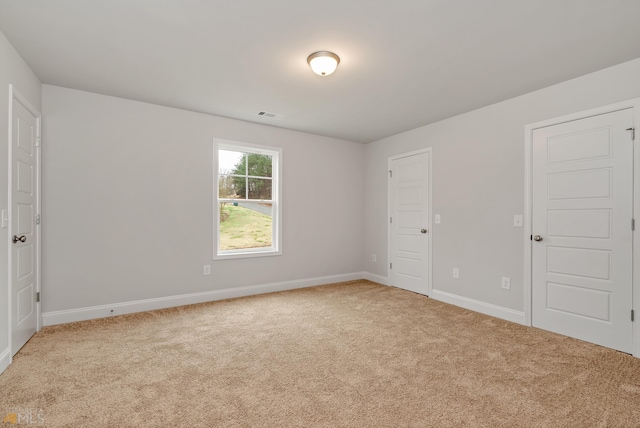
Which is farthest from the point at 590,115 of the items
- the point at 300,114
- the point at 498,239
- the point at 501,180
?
the point at 300,114

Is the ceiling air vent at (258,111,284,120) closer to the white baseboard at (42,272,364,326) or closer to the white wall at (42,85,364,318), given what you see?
the white wall at (42,85,364,318)

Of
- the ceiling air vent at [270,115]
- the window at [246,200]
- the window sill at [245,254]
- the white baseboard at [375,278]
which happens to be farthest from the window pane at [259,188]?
the white baseboard at [375,278]

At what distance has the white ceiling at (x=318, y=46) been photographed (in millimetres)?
2037

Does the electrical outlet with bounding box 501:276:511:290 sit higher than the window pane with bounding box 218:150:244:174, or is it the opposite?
the window pane with bounding box 218:150:244:174

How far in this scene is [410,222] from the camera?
476 cm

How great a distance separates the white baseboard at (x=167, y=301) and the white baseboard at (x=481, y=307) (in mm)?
1782

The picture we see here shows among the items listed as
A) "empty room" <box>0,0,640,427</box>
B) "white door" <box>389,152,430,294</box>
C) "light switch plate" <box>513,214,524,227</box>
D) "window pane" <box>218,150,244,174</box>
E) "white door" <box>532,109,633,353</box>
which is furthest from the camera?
"white door" <box>389,152,430,294</box>

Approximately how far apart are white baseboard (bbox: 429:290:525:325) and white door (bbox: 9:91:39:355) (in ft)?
14.7

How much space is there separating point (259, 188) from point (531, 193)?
11.4ft

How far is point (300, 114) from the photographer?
4.14 m

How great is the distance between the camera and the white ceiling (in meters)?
2.04

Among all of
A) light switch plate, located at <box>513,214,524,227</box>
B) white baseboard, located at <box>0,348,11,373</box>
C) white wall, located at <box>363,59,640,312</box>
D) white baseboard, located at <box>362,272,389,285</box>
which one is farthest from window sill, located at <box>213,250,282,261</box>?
light switch plate, located at <box>513,214,524,227</box>

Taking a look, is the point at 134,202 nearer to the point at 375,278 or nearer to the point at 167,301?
the point at 167,301

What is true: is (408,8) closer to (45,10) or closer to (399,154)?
(45,10)
